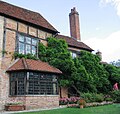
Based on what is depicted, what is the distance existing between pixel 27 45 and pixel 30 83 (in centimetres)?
490

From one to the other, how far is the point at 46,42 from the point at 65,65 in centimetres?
361

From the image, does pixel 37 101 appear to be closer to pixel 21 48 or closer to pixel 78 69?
pixel 21 48

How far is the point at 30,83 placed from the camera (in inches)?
772

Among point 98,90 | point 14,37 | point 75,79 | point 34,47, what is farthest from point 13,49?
point 98,90

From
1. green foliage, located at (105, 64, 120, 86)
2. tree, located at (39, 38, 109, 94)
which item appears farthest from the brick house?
green foliage, located at (105, 64, 120, 86)

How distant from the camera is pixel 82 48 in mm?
31219

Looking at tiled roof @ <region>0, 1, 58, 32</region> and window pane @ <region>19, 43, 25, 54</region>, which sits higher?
tiled roof @ <region>0, 1, 58, 32</region>

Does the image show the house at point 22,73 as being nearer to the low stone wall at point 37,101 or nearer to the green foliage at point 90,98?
the low stone wall at point 37,101

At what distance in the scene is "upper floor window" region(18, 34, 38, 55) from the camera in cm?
2214


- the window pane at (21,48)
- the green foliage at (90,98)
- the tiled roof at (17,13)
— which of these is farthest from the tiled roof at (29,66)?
the tiled roof at (17,13)

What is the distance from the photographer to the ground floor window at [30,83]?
63.5ft

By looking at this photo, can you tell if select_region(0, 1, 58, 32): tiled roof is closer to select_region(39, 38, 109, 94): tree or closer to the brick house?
the brick house

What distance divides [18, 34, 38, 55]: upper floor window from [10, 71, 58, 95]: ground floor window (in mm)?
3100

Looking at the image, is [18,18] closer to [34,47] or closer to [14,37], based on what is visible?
[14,37]
